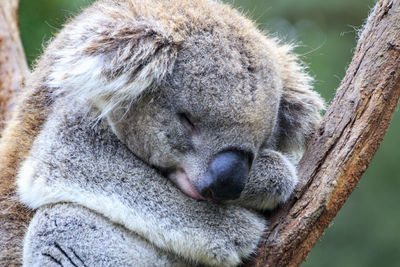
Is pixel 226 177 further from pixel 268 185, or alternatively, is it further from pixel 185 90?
pixel 185 90

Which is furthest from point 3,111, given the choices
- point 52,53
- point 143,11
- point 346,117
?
point 346,117

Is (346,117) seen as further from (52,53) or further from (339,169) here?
(52,53)

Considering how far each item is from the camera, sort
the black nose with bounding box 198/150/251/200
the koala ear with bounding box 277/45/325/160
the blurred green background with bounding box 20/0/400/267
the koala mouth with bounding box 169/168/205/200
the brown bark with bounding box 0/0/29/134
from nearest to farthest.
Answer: the black nose with bounding box 198/150/251/200 → the koala mouth with bounding box 169/168/205/200 → the koala ear with bounding box 277/45/325/160 → the brown bark with bounding box 0/0/29/134 → the blurred green background with bounding box 20/0/400/267

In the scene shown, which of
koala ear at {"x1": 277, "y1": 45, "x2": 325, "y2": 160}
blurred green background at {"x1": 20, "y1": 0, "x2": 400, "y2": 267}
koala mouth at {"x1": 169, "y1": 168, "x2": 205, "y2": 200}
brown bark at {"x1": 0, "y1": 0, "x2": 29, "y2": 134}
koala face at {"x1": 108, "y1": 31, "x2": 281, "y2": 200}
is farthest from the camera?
blurred green background at {"x1": 20, "y1": 0, "x2": 400, "y2": 267}

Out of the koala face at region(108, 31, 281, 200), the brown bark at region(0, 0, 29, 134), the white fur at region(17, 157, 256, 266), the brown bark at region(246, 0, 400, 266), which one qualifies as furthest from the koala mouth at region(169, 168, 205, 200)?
the brown bark at region(0, 0, 29, 134)

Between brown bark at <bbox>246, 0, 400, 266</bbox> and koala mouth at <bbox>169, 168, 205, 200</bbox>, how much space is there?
46cm

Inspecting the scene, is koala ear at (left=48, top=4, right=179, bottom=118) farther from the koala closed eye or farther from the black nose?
the black nose

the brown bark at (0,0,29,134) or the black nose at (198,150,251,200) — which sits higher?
the black nose at (198,150,251,200)

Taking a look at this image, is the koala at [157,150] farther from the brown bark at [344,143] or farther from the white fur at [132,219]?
the brown bark at [344,143]

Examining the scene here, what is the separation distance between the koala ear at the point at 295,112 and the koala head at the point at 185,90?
333mm

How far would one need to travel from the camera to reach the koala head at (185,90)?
8.45 feet

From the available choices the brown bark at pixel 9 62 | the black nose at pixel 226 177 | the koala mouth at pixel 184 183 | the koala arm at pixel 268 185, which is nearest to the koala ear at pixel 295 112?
the koala arm at pixel 268 185

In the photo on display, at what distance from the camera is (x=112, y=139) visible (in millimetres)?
2861

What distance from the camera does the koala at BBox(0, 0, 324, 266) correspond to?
8.51ft
